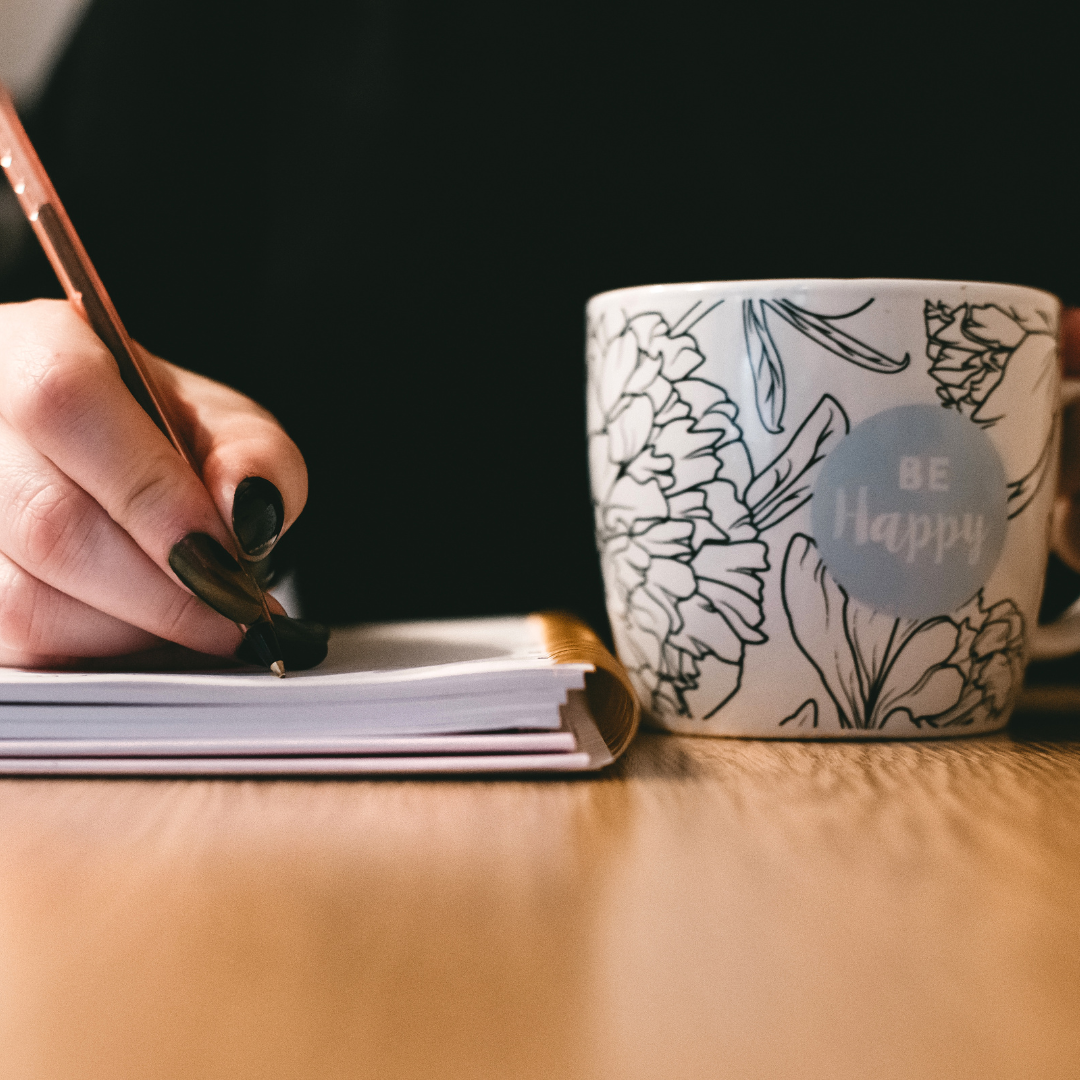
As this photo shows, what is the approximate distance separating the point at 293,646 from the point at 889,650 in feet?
0.79

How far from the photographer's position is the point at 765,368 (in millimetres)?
392

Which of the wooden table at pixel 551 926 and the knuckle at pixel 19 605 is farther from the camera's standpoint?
the knuckle at pixel 19 605

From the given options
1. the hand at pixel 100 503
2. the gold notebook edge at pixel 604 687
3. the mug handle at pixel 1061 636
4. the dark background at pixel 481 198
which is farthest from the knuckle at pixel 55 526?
the mug handle at pixel 1061 636

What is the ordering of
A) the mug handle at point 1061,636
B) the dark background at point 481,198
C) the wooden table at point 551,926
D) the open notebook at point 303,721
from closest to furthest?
the wooden table at point 551,926
the open notebook at point 303,721
the mug handle at point 1061,636
the dark background at point 481,198

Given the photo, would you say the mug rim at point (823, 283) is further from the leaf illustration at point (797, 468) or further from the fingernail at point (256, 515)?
the fingernail at point (256, 515)

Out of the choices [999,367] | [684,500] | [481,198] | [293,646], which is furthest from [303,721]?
[481,198]

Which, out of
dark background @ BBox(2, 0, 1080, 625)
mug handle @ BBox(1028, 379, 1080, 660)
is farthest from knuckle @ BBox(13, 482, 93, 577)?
mug handle @ BBox(1028, 379, 1080, 660)

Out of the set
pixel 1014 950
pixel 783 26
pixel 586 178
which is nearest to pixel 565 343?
pixel 586 178

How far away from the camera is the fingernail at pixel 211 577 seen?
0.37 meters

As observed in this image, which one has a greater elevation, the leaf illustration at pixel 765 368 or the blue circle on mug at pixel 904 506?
the leaf illustration at pixel 765 368

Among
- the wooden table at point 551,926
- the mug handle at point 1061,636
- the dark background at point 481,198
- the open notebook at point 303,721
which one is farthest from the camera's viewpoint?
the dark background at point 481,198

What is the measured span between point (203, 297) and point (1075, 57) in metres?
0.59

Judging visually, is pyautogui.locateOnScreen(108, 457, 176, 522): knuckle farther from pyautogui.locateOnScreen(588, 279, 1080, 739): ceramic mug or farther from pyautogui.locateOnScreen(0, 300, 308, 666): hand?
pyautogui.locateOnScreen(588, 279, 1080, 739): ceramic mug

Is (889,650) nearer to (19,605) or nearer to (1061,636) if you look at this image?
(1061,636)
